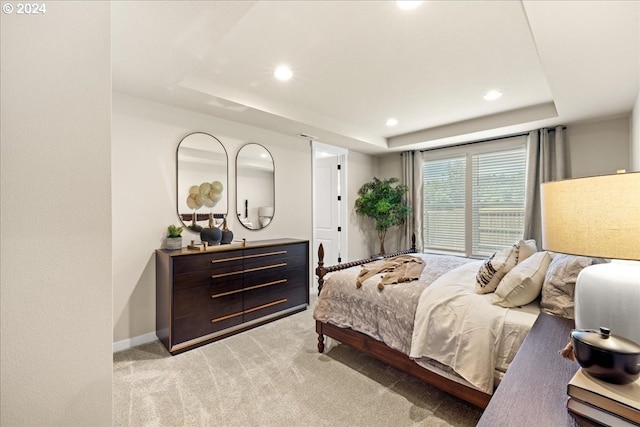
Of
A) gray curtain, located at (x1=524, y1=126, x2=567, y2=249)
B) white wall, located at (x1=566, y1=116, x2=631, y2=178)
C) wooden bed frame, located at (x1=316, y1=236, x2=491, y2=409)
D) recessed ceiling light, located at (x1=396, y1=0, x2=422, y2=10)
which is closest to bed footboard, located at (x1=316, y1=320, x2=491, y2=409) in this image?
wooden bed frame, located at (x1=316, y1=236, x2=491, y2=409)

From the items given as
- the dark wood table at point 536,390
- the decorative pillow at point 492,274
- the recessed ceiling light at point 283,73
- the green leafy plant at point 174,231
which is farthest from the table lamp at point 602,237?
the green leafy plant at point 174,231

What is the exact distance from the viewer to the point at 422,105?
345cm

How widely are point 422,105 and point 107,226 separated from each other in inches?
137

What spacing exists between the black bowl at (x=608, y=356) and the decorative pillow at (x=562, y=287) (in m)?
0.92

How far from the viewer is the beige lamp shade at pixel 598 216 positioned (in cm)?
83

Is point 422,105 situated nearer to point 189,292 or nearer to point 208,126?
point 208,126

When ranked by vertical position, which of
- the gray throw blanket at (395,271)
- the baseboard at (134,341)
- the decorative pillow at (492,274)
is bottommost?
the baseboard at (134,341)

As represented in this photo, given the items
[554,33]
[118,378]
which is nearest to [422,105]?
[554,33]

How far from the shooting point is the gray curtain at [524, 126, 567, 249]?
3.76 meters

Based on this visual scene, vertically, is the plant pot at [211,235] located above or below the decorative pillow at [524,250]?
above

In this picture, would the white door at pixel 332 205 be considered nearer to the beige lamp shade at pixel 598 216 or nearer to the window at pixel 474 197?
the window at pixel 474 197

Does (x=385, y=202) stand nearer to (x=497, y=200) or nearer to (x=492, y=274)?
(x=497, y=200)

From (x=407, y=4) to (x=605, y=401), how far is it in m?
2.08

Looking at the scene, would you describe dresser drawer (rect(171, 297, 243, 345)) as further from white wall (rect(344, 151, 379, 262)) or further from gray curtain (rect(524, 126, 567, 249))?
gray curtain (rect(524, 126, 567, 249))
